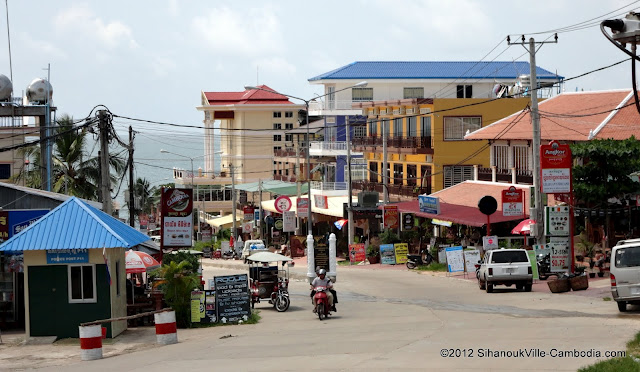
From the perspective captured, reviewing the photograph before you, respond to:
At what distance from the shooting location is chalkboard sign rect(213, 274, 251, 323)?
90.5ft

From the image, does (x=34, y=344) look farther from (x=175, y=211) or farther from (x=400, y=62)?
(x=400, y=62)

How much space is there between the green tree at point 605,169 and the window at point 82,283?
20251 mm

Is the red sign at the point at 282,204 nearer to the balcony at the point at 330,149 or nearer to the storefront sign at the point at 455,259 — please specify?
the balcony at the point at 330,149

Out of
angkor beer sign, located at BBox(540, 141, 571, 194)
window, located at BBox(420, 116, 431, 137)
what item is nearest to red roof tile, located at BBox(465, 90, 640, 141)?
window, located at BBox(420, 116, 431, 137)

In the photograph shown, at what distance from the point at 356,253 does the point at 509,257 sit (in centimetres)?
2283

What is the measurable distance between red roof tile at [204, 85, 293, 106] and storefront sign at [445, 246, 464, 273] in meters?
92.3

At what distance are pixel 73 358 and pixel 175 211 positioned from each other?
317 inches

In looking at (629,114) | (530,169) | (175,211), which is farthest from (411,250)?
(175,211)

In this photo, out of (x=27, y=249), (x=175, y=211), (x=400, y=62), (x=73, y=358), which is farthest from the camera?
(x=400, y=62)

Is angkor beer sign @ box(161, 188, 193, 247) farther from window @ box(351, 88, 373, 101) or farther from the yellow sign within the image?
window @ box(351, 88, 373, 101)

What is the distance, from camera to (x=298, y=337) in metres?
23.2

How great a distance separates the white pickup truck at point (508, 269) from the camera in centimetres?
3288

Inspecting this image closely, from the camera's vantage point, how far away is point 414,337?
2170 cm

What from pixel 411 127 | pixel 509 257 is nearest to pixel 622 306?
pixel 509 257
